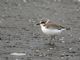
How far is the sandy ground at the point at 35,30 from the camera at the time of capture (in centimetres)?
1274

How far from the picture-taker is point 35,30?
55.0 feet

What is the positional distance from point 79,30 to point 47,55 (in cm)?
460

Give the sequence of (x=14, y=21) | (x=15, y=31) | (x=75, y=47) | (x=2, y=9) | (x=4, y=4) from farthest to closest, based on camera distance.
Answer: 1. (x=4, y=4)
2. (x=2, y=9)
3. (x=14, y=21)
4. (x=15, y=31)
5. (x=75, y=47)

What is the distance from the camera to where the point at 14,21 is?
18703 millimetres

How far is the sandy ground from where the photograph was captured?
41.8 feet

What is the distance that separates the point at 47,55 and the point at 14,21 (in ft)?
21.4

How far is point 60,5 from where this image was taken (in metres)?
24.0

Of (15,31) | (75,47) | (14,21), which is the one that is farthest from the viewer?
(14,21)

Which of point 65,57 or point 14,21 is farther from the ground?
point 14,21

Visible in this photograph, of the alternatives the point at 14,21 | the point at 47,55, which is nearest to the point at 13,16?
the point at 14,21

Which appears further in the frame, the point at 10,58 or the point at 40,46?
the point at 40,46

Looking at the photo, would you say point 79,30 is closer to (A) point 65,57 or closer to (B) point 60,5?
(A) point 65,57

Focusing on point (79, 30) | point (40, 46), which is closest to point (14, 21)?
point (79, 30)

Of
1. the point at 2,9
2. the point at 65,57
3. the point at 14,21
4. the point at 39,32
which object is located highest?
the point at 2,9
